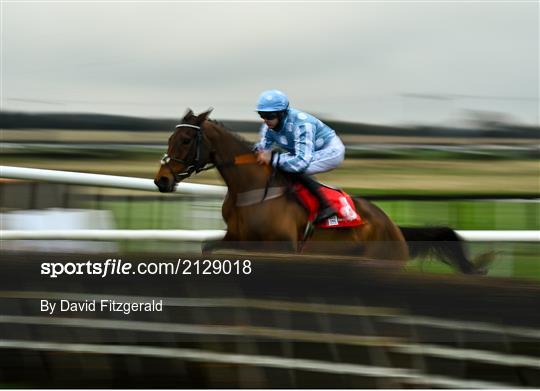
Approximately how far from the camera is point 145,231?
10.6 ft

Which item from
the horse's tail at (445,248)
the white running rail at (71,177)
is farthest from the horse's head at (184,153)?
the horse's tail at (445,248)

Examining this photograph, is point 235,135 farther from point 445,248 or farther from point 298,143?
point 445,248

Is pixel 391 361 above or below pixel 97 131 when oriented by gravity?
below

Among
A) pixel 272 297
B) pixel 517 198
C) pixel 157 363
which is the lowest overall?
pixel 157 363

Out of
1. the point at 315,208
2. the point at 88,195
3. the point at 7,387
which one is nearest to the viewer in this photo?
the point at 7,387

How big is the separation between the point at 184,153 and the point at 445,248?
1.04m

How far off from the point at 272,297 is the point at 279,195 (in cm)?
110

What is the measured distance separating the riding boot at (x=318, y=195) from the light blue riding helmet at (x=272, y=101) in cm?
46

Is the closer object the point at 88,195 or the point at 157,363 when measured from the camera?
the point at 157,363

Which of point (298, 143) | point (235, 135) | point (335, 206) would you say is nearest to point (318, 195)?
point (335, 206)

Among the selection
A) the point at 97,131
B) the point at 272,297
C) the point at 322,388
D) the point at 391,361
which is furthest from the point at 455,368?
the point at 97,131

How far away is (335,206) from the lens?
3.72 m

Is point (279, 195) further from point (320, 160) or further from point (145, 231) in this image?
point (145, 231)

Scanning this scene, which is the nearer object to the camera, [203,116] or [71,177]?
[71,177]
